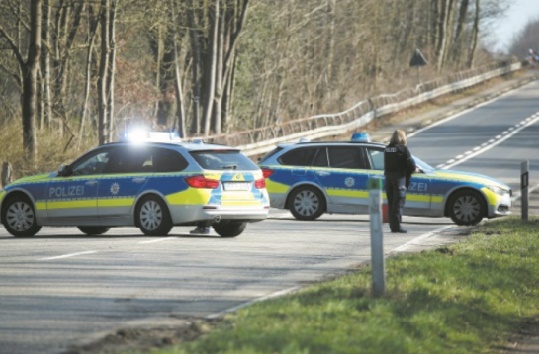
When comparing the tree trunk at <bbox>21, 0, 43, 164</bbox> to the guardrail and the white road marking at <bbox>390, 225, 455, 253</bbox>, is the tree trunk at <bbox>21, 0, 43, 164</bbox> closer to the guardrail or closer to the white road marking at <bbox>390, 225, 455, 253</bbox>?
the guardrail

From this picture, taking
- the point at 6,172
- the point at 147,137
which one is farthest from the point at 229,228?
the point at 6,172

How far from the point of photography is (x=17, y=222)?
71.1 ft

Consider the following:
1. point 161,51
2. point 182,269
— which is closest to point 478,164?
point 161,51

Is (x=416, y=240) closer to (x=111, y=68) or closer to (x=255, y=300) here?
(x=255, y=300)

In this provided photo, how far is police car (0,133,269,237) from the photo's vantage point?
20.7 m

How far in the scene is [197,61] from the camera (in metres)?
53.7

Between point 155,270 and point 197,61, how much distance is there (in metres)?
38.9

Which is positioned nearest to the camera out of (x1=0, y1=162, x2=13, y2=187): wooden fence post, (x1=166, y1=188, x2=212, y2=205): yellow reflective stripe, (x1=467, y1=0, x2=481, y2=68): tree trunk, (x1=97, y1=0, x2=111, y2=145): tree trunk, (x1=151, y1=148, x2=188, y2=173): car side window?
(x1=166, y1=188, x2=212, y2=205): yellow reflective stripe

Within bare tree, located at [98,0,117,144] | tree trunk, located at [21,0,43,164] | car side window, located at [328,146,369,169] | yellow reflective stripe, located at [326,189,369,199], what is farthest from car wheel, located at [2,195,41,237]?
bare tree, located at [98,0,117,144]

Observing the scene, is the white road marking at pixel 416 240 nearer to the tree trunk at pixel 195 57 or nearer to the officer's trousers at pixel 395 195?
the officer's trousers at pixel 395 195

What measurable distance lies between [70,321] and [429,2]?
8954 centimetres

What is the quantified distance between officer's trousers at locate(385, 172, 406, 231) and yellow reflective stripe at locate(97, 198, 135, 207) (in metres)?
4.28

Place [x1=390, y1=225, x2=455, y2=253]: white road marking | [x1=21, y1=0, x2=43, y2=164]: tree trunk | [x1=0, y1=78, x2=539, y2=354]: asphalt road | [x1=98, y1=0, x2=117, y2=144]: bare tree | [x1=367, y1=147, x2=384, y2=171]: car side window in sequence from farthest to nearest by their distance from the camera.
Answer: [x1=98, y1=0, x2=117, y2=144]: bare tree
[x1=21, y1=0, x2=43, y2=164]: tree trunk
[x1=367, y1=147, x2=384, y2=171]: car side window
[x1=390, y1=225, x2=455, y2=253]: white road marking
[x1=0, y1=78, x2=539, y2=354]: asphalt road

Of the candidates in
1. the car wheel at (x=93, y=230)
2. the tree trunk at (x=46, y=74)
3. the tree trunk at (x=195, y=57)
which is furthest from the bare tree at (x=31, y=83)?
the tree trunk at (x=195, y=57)
